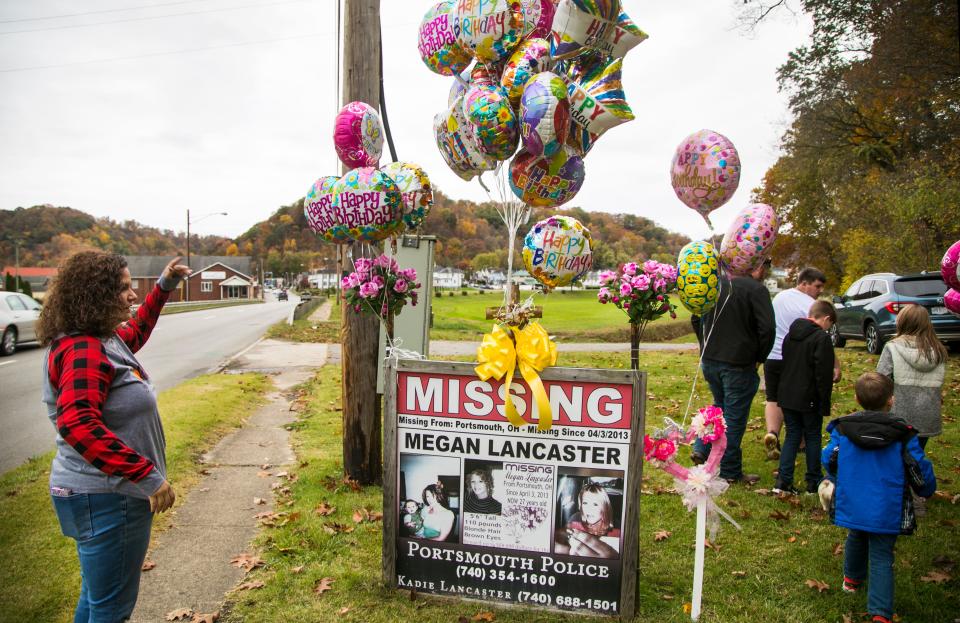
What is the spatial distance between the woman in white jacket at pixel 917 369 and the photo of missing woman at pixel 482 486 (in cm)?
305

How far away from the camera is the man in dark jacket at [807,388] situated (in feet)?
15.9

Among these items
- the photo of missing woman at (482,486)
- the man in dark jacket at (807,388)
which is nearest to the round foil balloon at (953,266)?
the man in dark jacket at (807,388)

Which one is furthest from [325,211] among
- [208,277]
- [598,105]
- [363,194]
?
[208,277]

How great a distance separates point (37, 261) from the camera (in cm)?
5784

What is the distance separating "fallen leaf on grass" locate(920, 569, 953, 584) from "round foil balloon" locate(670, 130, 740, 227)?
8.36 feet

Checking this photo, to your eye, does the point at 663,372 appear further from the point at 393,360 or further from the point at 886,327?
the point at 393,360

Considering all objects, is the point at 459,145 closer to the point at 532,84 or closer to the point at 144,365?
the point at 532,84

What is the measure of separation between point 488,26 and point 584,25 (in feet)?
1.98

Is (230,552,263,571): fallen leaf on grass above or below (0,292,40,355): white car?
below

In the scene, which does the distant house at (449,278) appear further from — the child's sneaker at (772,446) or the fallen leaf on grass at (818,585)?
the fallen leaf on grass at (818,585)

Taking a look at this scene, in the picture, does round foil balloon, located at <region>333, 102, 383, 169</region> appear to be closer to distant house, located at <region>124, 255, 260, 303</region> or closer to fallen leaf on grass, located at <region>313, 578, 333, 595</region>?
fallen leaf on grass, located at <region>313, 578, 333, 595</region>

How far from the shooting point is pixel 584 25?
3.43 metres

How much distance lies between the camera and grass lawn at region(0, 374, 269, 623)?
11.6ft

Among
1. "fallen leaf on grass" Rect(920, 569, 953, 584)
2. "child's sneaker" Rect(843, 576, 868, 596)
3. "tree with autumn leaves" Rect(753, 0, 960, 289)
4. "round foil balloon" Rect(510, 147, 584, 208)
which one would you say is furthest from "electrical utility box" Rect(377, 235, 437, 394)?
"tree with autumn leaves" Rect(753, 0, 960, 289)
